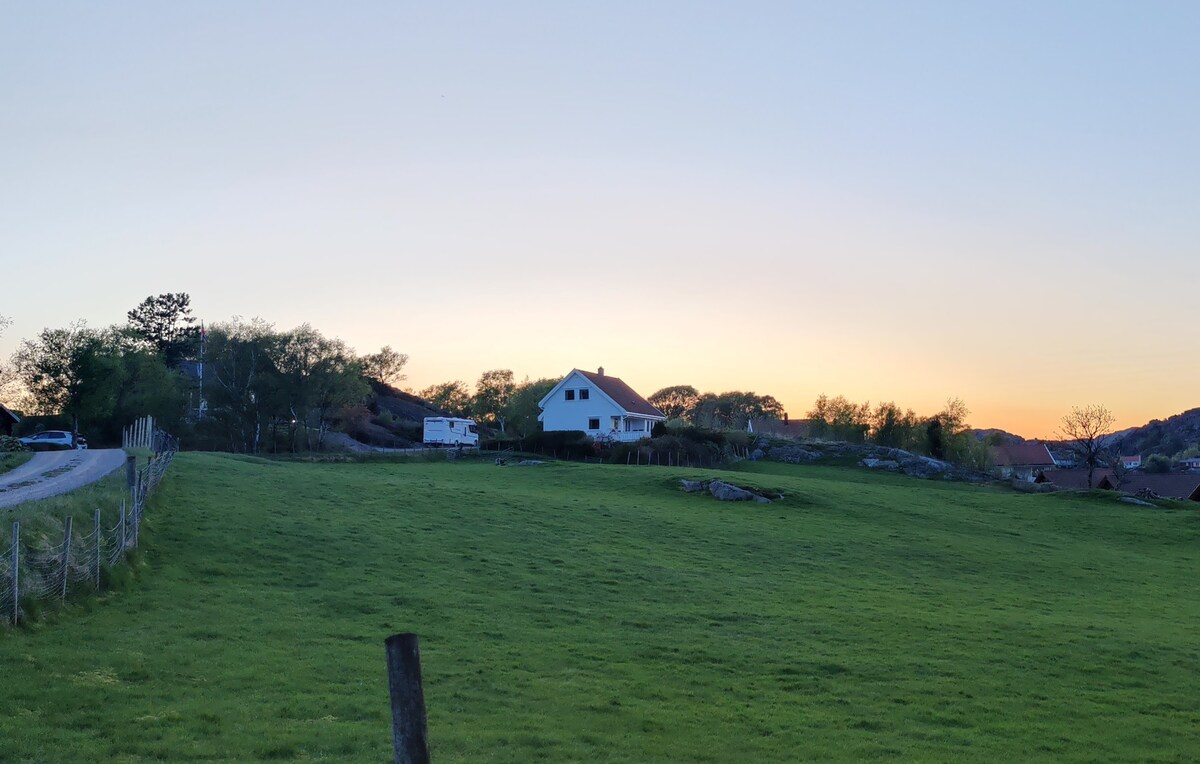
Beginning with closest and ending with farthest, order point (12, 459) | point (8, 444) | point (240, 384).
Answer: point (12, 459)
point (8, 444)
point (240, 384)

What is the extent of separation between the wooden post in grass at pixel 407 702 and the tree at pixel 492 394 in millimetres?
152978

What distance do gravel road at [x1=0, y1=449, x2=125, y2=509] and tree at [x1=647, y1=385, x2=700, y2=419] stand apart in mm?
121897

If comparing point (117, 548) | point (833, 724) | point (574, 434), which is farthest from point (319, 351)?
point (833, 724)

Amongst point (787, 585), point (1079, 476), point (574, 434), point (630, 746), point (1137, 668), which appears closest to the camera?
point (630, 746)

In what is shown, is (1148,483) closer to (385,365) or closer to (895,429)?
(895,429)

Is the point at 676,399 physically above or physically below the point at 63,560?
above

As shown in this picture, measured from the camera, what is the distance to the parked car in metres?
74.1

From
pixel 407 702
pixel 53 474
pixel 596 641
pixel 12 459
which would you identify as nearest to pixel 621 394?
pixel 12 459

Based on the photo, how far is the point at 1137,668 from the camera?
70.6ft

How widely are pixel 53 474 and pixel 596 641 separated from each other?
105ft

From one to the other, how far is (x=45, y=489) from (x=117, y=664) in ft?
71.3

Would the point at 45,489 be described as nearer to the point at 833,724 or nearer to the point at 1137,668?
the point at 833,724

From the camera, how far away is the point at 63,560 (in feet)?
68.0

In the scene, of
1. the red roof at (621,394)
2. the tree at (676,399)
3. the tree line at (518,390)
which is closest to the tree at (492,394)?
the tree line at (518,390)
